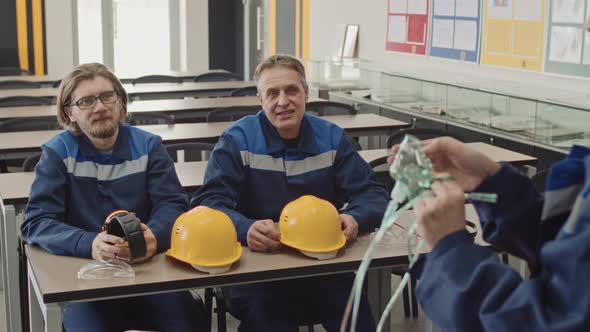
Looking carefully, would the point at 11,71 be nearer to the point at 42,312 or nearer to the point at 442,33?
the point at 442,33

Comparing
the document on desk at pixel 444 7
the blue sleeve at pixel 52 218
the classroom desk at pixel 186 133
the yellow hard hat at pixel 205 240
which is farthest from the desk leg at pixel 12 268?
the document on desk at pixel 444 7

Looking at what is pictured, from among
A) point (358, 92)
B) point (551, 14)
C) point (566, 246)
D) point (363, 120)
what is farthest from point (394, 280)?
point (566, 246)

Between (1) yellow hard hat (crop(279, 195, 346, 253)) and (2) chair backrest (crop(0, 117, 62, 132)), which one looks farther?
(2) chair backrest (crop(0, 117, 62, 132))

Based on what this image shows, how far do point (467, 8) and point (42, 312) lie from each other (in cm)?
499

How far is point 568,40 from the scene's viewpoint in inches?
220

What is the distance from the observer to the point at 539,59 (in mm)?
5891

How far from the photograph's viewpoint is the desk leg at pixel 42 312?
234cm

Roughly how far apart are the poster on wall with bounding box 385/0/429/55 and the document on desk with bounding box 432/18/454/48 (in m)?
0.15

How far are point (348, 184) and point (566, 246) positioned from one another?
2028mm

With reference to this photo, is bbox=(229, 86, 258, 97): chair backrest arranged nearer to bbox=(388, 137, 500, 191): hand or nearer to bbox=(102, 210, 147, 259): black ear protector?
bbox=(102, 210, 147, 259): black ear protector

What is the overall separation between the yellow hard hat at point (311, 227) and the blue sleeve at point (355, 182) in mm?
364

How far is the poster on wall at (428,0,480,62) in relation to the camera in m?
6.67

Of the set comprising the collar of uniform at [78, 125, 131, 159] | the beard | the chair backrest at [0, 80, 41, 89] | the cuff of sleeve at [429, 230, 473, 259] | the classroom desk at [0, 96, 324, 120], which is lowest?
the classroom desk at [0, 96, 324, 120]

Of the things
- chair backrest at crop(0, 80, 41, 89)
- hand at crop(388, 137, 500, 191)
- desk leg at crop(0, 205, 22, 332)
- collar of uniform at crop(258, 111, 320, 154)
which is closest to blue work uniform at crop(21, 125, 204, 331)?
Result: collar of uniform at crop(258, 111, 320, 154)
